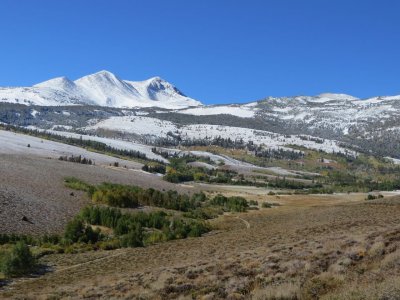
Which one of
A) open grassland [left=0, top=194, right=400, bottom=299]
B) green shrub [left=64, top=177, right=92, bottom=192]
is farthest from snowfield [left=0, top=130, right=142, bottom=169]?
open grassland [left=0, top=194, right=400, bottom=299]

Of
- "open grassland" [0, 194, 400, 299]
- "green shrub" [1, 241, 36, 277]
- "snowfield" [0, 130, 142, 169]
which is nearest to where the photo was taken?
"open grassland" [0, 194, 400, 299]

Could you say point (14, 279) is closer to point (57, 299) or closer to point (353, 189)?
point (57, 299)

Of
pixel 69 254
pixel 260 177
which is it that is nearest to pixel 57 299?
pixel 69 254

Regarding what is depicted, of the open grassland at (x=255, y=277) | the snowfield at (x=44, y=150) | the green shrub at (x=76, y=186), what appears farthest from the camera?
the snowfield at (x=44, y=150)

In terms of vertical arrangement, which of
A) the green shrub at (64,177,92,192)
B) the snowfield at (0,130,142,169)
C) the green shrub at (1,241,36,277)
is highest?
the snowfield at (0,130,142,169)

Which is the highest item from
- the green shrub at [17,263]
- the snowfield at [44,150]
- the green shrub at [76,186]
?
the snowfield at [44,150]

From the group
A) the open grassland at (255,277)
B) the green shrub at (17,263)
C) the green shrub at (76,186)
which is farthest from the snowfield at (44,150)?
the open grassland at (255,277)

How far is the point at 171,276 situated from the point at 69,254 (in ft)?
59.7

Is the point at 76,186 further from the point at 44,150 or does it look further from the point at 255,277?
the point at 44,150

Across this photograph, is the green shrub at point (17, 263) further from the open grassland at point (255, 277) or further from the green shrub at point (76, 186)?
the green shrub at point (76, 186)

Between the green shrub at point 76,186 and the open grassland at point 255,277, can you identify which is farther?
the green shrub at point 76,186

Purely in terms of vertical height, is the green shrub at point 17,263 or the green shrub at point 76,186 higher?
the green shrub at point 76,186

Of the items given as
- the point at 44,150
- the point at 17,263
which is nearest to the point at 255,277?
the point at 17,263

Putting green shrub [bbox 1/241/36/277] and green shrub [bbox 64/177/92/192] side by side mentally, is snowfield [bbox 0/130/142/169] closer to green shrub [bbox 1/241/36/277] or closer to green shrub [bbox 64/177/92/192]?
green shrub [bbox 64/177/92/192]
